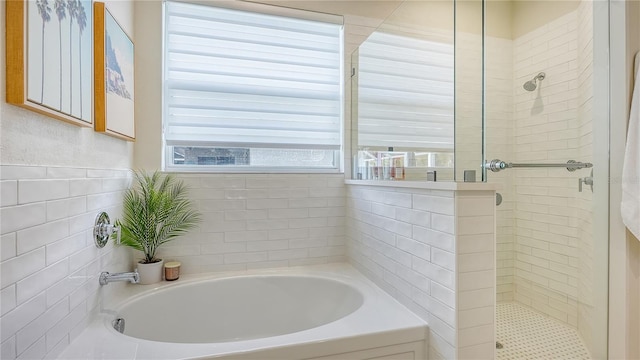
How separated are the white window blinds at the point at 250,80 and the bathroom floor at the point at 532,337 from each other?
1.59m

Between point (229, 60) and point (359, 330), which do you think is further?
point (229, 60)

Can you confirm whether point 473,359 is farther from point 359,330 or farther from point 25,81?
point 25,81

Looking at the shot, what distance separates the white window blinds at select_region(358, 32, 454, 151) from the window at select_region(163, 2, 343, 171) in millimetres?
310

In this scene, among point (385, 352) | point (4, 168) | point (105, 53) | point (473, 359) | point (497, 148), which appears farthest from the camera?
point (497, 148)

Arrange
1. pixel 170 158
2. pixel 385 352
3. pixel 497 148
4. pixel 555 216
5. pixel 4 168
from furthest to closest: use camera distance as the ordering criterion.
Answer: pixel 170 158 → pixel 555 216 → pixel 497 148 → pixel 385 352 → pixel 4 168

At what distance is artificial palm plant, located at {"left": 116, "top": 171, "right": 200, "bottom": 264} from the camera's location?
1.81 meters

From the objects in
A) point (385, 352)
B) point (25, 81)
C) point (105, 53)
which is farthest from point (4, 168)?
point (385, 352)

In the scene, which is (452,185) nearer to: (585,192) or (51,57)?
(585,192)

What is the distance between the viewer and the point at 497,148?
1.79 meters

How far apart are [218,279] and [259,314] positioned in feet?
1.13

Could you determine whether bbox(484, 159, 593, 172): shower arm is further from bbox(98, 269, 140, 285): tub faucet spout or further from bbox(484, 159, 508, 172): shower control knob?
bbox(98, 269, 140, 285): tub faucet spout

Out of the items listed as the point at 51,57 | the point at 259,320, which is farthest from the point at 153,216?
the point at 51,57

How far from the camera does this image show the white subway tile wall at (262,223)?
2.10 m

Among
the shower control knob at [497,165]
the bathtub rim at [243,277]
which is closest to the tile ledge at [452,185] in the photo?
the shower control knob at [497,165]
